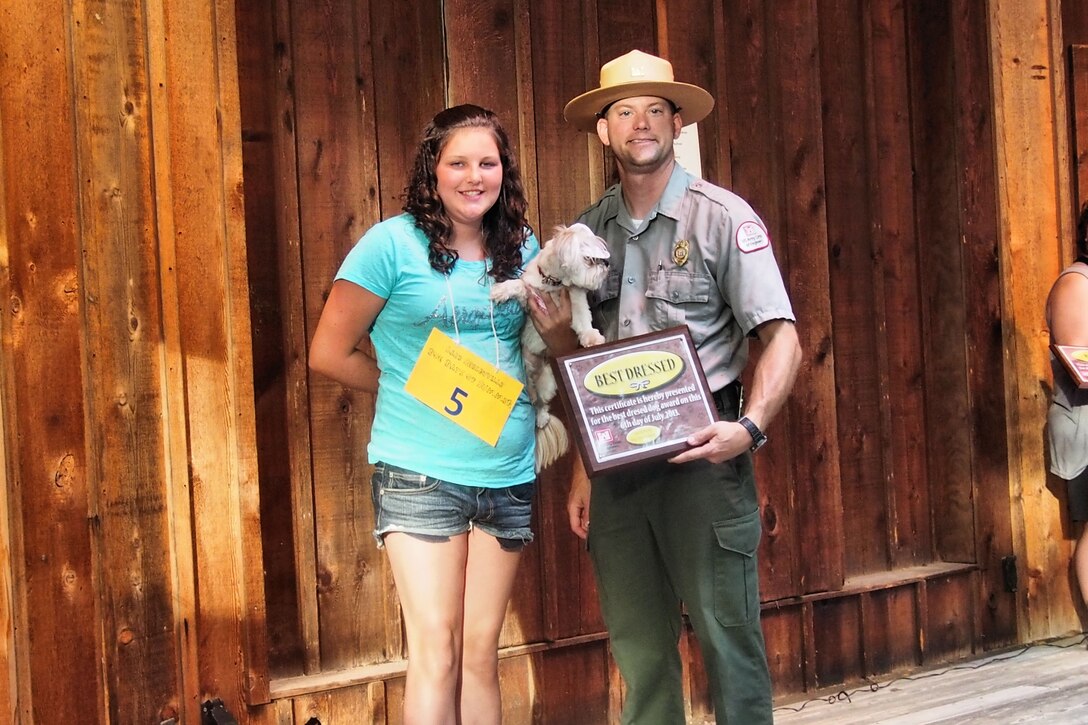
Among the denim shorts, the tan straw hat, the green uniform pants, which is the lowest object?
the green uniform pants

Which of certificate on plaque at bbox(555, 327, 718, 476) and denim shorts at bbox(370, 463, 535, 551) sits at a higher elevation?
certificate on plaque at bbox(555, 327, 718, 476)

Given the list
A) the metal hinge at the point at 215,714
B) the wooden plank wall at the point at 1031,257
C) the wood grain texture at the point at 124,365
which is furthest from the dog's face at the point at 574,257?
the wooden plank wall at the point at 1031,257

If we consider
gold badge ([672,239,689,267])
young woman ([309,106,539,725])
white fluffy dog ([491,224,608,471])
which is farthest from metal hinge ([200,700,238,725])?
gold badge ([672,239,689,267])

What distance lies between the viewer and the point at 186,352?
113 inches

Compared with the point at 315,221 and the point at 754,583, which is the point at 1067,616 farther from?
the point at 315,221

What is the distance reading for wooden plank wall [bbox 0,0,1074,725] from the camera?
107 inches

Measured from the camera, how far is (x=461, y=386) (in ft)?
7.64

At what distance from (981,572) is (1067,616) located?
16.8 inches

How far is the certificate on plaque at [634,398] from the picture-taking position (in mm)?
2352

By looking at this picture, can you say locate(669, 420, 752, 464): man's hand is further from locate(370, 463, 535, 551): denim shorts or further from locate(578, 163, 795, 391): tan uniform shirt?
locate(370, 463, 535, 551): denim shorts

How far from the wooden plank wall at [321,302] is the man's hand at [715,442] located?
1137 mm

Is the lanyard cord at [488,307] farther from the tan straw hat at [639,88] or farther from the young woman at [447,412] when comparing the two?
the tan straw hat at [639,88]

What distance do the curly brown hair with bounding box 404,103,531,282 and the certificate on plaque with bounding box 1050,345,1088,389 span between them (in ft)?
7.15

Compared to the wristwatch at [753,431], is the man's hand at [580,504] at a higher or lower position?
lower
